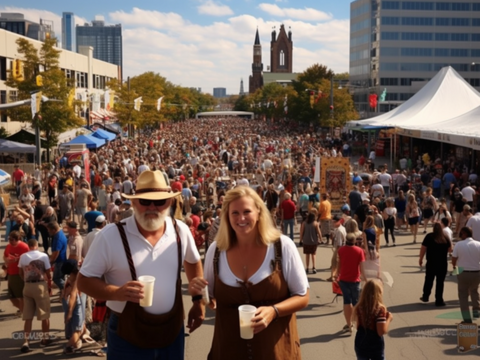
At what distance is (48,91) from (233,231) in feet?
102

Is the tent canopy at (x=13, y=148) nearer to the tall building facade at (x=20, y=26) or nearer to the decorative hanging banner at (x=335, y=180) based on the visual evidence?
the decorative hanging banner at (x=335, y=180)

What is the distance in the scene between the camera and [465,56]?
3844 inches

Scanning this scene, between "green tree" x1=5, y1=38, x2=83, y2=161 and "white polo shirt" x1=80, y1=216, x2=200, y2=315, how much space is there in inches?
1163

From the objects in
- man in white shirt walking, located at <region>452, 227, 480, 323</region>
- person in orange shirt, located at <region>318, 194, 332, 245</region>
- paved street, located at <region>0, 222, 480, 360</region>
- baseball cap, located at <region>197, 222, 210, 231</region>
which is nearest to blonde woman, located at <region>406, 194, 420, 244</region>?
person in orange shirt, located at <region>318, 194, 332, 245</region>

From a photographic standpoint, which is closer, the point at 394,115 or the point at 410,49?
the point at 394,115

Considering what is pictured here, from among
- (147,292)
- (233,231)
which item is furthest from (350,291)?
(147,292)

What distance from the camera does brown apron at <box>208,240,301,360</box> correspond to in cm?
371

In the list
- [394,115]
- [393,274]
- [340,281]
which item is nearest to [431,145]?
[394,115]

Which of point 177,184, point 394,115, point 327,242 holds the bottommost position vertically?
point 327,242

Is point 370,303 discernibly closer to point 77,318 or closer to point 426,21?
point 77,318

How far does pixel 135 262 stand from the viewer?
3.83 m

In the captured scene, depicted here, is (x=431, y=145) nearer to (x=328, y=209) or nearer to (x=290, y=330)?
(x=328, y=209)

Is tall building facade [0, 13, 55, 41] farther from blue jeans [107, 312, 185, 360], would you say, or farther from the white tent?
blue jeans [107, 312, 185, 360]

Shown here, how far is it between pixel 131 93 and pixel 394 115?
85.1 feet
